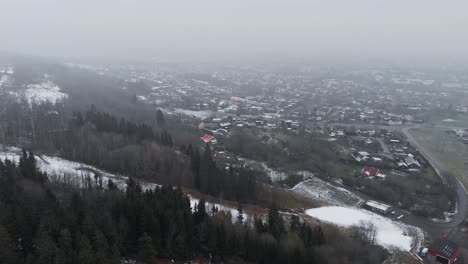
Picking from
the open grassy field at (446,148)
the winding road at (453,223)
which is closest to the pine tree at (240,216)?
the winding road at (453,223)

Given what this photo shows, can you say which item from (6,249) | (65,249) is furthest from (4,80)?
(65,249)

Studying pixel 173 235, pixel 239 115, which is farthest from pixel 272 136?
pixel 173 235

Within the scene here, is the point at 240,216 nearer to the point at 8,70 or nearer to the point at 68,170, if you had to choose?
the point at 68,170

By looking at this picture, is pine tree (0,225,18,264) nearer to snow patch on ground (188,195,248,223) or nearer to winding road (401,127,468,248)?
snow patch on ground (188,195,248,223)

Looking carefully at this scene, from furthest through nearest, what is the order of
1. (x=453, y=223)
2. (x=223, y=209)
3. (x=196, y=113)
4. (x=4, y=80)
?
(x=4, y=80) < (x=196, y=113) < (x=453, y=223) < (x=223, y=209)

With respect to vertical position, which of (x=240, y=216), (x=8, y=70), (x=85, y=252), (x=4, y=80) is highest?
(x=8, y=70)

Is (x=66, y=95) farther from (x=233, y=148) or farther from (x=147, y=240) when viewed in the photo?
(x=147, y=240)

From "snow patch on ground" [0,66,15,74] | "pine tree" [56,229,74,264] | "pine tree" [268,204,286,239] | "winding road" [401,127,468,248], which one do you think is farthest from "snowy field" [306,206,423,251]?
"snow patch on ground" [0,66,15,74]
